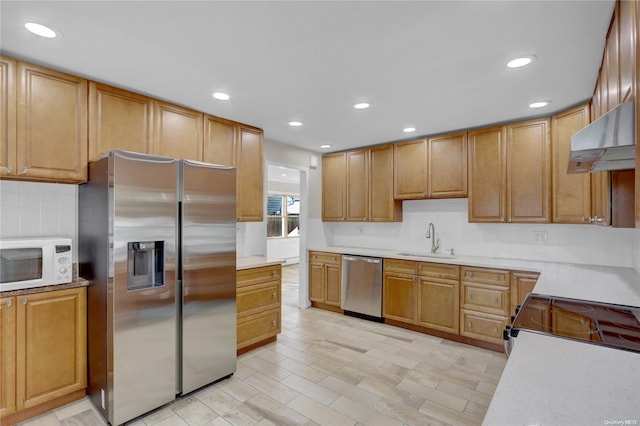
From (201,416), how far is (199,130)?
2448mm

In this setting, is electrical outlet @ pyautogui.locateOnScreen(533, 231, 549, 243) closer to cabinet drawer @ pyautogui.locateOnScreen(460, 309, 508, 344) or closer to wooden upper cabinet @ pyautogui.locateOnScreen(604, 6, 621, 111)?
cabinet drawer @ pyautogui.locateOnScreen(460, 309, 508, 344)

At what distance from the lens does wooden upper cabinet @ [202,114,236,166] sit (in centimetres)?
319

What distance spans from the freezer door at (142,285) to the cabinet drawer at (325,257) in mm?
2533

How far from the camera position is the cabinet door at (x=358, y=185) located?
455 centimetres

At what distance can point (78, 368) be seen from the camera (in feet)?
7.49

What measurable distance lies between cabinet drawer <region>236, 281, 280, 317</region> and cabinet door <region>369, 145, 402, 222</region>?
70.2 inches

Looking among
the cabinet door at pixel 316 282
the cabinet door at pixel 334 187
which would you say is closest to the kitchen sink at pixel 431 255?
the cabinet door at pixel 334 187

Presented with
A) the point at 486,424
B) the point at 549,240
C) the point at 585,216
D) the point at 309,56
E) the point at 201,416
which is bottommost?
the point at 201,416

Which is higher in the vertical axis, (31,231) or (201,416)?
(31,231)

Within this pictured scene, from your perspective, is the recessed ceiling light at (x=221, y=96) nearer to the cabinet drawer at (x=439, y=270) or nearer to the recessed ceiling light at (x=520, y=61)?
the recessed ceiling light at (x=520, y=61)

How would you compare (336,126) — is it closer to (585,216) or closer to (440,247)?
(440,247)

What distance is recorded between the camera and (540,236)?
3459mm

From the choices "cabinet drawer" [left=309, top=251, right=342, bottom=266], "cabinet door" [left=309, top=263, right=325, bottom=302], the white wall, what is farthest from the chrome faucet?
"cabinet door" [left=309, top=263, right=325, bottom=302]

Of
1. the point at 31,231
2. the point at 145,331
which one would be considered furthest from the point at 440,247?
the point at 31,231
